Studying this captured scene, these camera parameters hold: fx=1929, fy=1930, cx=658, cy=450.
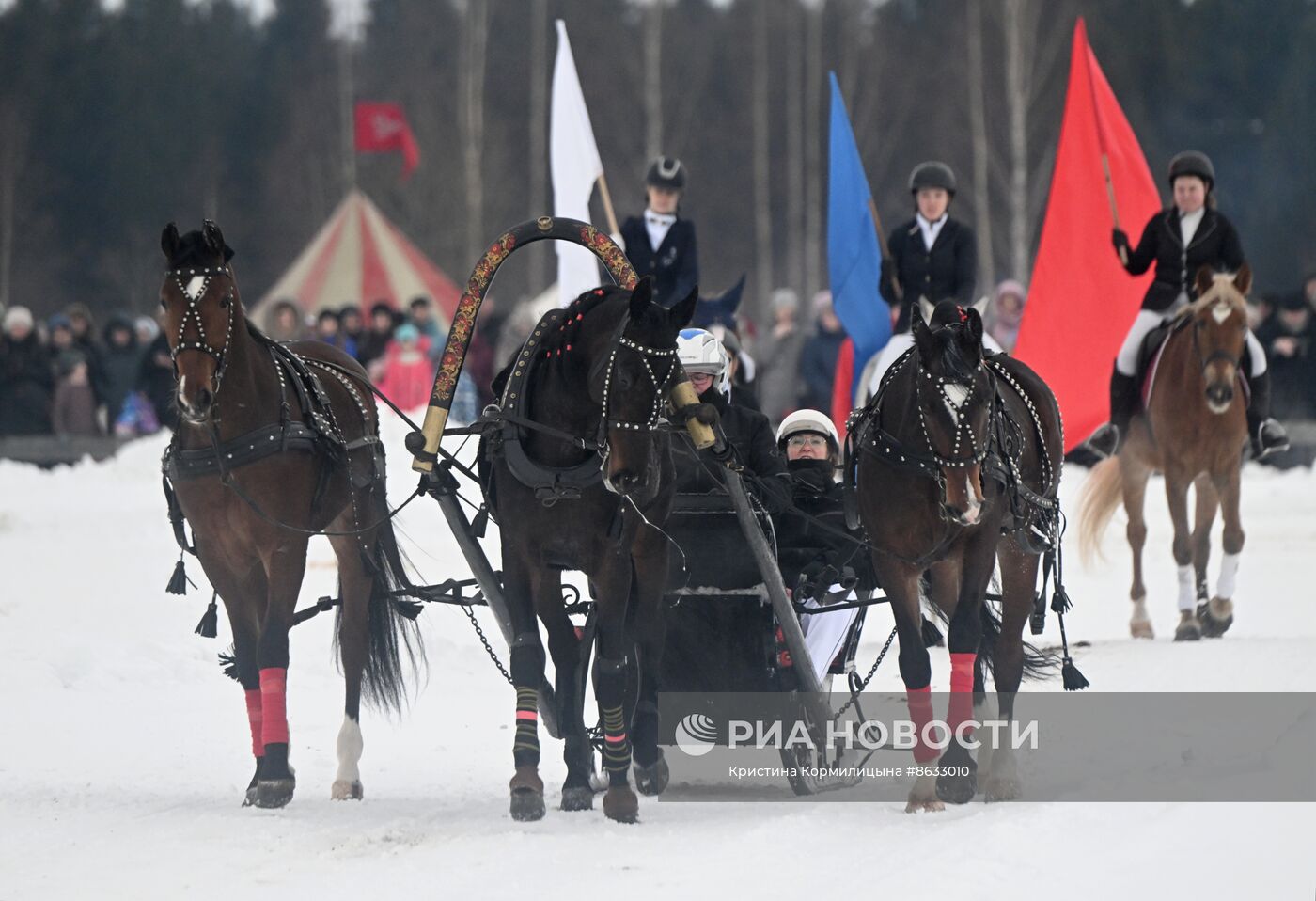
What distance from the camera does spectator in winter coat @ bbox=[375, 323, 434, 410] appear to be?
19391 mm

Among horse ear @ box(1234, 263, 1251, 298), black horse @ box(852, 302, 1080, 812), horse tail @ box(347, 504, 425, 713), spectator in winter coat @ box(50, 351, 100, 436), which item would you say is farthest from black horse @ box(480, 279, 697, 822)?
spectator in winter coat @ box(50, 351, 100, 436)

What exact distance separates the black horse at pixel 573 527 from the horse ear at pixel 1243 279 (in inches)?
202

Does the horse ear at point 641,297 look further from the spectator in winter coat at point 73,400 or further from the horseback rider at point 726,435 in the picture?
the spectator in winter coat at point 73,400

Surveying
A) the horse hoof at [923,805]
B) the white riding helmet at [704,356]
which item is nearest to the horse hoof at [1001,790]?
the horse hoof at [923,805]

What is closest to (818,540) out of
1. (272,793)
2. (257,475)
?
(257,475)

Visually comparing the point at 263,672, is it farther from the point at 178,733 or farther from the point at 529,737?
the point at 178,733

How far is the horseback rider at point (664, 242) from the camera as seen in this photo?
1012 cm

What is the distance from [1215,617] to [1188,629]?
330mm

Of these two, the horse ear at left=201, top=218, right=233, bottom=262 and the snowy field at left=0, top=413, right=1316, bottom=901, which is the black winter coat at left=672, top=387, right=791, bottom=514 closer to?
the snowy field at left=0, top=413, right=1316, bottom=901

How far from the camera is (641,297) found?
6637 mm

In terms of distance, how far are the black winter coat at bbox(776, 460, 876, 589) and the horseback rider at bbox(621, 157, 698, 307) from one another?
212 cm

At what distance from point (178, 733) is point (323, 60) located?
4556cm

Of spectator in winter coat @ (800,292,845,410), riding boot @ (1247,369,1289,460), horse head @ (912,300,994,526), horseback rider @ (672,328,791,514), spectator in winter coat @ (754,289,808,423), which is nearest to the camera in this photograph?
horse head @ (912,300,994,526)

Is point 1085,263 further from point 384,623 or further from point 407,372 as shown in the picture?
point 407,372
